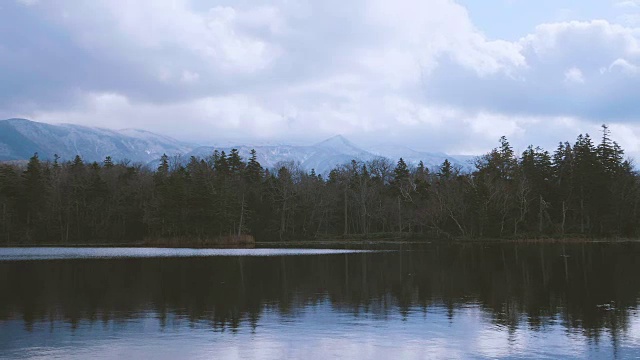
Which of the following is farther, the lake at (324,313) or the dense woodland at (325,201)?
the dense woodland at (325,201)

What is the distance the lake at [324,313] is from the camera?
59.7ft

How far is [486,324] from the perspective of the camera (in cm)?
2230

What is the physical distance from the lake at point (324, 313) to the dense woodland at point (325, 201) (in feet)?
188

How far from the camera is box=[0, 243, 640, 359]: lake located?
59.7 ft

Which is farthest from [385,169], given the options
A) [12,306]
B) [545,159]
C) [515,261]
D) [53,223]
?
[12,306]

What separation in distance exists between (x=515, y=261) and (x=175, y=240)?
207 ft

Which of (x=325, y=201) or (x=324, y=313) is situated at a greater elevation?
(x=325, y=201)

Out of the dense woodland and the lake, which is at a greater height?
the dense woodland

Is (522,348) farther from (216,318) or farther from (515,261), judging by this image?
(515,261)

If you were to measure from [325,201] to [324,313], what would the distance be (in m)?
99.0

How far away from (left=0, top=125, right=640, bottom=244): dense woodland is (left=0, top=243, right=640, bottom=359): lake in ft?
188

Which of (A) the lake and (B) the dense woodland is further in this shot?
(B) the dense woodland

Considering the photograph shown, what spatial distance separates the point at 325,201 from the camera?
408 ft

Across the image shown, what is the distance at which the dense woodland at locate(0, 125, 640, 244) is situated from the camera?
10112 centimetres
